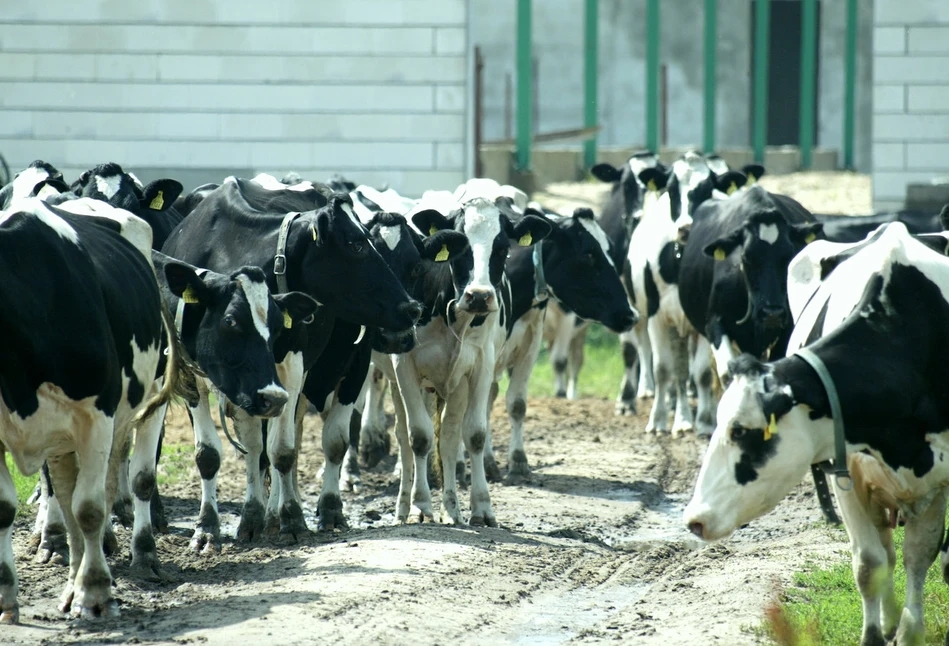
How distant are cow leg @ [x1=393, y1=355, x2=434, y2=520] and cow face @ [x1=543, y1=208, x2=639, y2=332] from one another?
2659 mm

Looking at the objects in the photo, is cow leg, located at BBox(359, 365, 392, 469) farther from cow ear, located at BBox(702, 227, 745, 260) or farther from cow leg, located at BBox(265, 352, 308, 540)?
cow leg, located at BBox(265, 352, 308, 540)

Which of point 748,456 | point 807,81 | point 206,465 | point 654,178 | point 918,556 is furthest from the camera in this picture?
point 807,81

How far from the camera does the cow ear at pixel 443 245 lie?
9.39 m

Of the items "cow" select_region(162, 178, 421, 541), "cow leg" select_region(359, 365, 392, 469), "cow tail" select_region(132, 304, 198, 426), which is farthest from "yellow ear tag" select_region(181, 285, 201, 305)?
"cow leg" select_region(359, 365, 392, 469)

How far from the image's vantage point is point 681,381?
14.0 m

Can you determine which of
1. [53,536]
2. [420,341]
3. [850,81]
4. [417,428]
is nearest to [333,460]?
[417,428]

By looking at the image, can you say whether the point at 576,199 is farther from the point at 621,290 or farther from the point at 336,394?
the point at 336,394

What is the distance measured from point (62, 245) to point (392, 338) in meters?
2.66

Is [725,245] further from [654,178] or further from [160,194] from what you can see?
[160,194]

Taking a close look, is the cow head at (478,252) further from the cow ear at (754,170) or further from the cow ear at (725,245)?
the cow ear at (754,170)

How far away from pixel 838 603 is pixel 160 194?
224 inches

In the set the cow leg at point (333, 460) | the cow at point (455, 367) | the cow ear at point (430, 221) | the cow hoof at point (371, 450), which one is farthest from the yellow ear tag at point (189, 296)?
the cow hoof at point (371, 450)

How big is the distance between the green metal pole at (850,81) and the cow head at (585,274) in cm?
1378

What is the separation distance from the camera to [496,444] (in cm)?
1327
